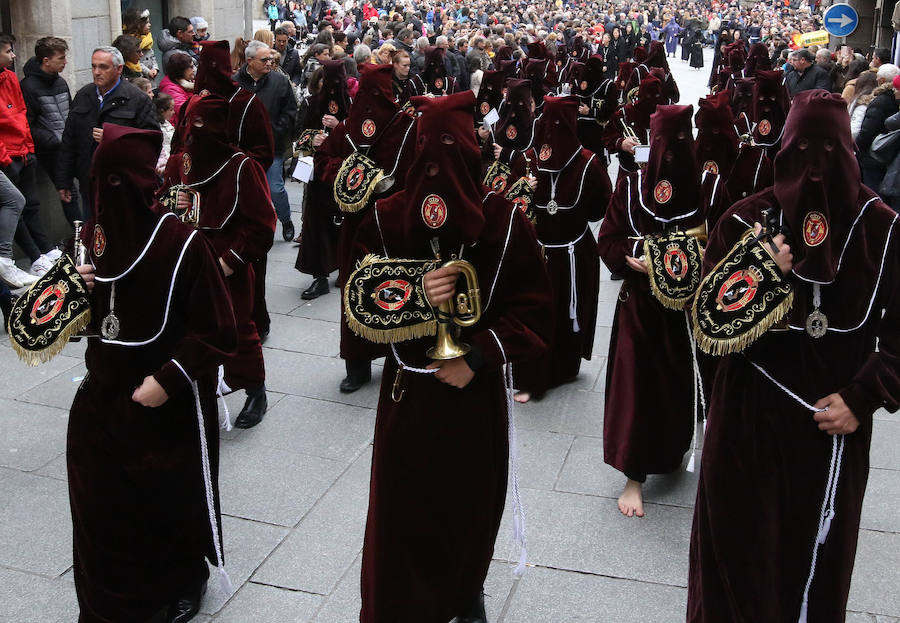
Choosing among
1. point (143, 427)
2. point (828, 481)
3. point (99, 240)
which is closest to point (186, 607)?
point (143, 427)

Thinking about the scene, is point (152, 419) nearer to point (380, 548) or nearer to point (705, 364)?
point (380, 548)

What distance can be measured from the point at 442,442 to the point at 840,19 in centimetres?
1583

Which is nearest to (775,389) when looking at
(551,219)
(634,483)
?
(634,483)

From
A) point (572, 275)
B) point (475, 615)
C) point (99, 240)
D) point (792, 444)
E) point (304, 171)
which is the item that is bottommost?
point (475, 615)

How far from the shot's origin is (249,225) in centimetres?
548

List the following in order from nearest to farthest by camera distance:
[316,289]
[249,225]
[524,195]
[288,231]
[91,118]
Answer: [249,225]
[524,195]
[91,118]
[316,289]
[288,231]

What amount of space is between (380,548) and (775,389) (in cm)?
145

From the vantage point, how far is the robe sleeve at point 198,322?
3.68 meters

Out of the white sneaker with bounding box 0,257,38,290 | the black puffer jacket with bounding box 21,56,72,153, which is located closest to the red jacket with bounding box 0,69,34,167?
the black puffer jacket with bounding box 21,56,72,153

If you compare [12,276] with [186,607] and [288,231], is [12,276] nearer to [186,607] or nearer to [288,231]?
[288,231]

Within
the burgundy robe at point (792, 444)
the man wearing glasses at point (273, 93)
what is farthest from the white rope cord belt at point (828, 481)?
the man wearing glasses at point (273, 93)

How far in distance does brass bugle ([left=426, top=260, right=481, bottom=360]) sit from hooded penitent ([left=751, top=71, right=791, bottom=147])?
4.85 metres

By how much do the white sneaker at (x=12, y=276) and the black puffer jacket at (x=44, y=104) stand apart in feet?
6.74

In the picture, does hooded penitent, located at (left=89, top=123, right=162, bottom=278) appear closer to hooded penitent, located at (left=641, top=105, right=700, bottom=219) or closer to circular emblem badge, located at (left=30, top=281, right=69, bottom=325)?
circular emblem badge, located at (left=30, top=281, right=69, bottom=325)
